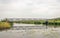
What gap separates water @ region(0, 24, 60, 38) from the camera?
177 centimetres

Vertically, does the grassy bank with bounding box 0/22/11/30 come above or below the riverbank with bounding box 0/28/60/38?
above

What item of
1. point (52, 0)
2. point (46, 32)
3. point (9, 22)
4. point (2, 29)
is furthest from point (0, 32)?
point (52, 0)

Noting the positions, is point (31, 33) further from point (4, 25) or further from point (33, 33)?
point (4, 25)

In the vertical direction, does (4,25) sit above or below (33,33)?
above

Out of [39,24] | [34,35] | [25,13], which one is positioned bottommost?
[34,35]

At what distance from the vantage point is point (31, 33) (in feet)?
5.93

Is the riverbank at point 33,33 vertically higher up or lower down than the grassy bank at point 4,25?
lower down

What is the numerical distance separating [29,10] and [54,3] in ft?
1.17

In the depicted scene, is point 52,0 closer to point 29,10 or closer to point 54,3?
point 54,3

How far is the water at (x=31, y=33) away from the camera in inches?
69.6

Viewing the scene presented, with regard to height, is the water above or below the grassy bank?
below

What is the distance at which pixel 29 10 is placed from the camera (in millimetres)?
1827

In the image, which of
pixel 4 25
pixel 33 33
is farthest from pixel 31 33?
pixel 4 25

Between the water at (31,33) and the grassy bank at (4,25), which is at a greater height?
the grassy bank at (4,25)
